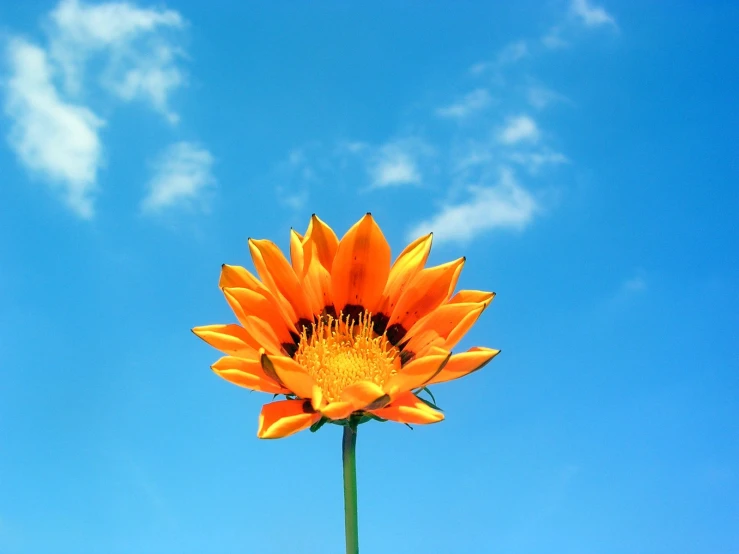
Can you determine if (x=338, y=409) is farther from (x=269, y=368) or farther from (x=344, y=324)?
(x=344, y=324)

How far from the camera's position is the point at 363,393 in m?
3.02

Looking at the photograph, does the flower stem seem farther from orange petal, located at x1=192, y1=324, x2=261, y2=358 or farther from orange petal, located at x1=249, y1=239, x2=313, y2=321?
orange petal, located at x1=249, y1=239, x2=313, y2=321

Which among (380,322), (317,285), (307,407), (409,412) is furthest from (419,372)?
(317,285)

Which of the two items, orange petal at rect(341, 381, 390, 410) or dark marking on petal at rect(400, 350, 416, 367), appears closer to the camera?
orange petal at rect(341, 381, 390, 410)

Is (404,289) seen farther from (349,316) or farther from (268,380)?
(268,380)

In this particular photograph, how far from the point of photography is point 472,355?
3373 mm

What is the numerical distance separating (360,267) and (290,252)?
42 centimetres

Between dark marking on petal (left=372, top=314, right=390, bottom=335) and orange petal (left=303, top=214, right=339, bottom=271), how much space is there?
1.28 ft

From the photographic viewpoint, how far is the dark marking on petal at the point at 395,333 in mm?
4152

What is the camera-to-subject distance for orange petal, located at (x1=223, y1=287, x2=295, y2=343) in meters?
3.54

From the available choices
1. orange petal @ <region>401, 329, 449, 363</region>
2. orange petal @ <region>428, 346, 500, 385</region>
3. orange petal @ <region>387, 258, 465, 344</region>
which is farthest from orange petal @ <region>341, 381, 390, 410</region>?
orange petal @ <region>387, 258, 465, 344</region>

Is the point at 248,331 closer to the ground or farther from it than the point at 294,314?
closer to the ground

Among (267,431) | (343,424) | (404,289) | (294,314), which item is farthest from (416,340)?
(267,431)

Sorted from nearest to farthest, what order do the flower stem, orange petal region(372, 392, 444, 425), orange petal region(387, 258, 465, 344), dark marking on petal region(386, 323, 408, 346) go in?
the flower stem < orange petal region(372, 392, 444, 425) < orange petal region(387, 258, 465, 344) < dark marking on petal region(386, 323, 408, 346)
